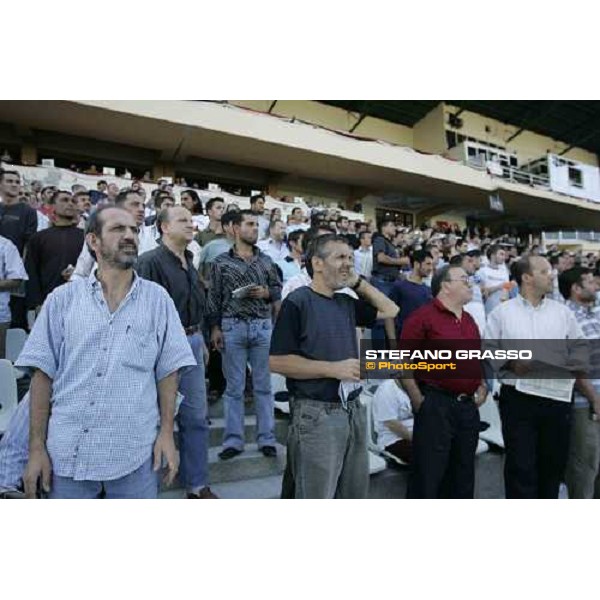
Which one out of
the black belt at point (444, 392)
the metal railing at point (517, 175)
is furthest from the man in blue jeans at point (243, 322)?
the metal railing at point (517, 175)

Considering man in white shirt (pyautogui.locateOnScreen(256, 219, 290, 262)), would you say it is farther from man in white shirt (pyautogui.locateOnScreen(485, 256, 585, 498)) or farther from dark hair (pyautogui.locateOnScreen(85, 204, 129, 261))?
dark hair (pyautogui.locateOnScreen(85, 204, 129, 261))

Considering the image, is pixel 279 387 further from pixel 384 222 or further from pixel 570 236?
pixel 384 222

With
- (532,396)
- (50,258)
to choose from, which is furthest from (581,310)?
(50,258)

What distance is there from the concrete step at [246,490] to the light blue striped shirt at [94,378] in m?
0.78

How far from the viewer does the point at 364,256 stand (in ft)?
16.1

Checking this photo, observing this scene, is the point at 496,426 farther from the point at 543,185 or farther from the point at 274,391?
the point at 543,185

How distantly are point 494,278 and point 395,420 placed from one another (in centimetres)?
164

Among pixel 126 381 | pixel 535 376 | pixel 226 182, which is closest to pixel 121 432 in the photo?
pixel 126 381

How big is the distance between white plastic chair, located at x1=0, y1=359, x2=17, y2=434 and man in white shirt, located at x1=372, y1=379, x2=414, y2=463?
193 centimetres

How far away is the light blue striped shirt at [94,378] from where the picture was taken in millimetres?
1624

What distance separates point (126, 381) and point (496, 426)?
2.49 meters

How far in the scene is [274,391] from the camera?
2.98 meters

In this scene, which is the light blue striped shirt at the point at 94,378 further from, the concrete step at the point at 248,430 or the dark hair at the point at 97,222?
the concrete step at the point at 248,430

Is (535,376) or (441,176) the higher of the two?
(441,176)
